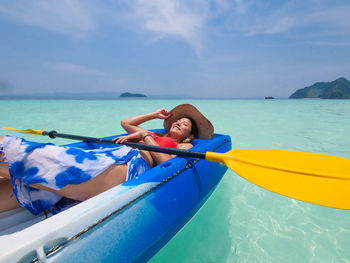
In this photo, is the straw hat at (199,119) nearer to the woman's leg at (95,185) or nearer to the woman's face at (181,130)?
the woman's face at (181,130)

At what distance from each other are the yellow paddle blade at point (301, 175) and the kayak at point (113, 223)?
43 cm

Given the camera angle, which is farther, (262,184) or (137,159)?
(137,159)

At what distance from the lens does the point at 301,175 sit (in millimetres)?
1437

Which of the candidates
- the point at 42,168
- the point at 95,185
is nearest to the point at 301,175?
the point at 95,185

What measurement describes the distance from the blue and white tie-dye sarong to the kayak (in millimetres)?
190

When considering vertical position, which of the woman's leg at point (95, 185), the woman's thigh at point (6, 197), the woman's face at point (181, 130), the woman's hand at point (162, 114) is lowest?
the woman's thigh at point (6, 197)

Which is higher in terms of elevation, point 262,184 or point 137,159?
point 137,159

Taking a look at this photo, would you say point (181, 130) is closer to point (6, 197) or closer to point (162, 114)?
point (162, 114)

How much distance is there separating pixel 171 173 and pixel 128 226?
0.56 metres

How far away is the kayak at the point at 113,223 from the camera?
2.64 ft

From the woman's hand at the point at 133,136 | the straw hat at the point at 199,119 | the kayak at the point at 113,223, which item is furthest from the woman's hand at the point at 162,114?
the kayak at the point at 113,223

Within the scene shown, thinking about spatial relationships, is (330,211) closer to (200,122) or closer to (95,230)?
(200,122)

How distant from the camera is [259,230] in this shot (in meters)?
2.09

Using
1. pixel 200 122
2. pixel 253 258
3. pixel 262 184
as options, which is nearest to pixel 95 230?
pixel 262 184
